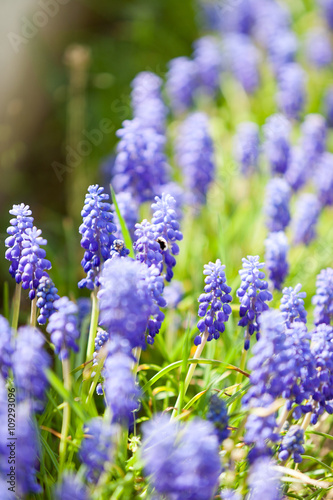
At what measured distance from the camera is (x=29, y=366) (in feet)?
9.85

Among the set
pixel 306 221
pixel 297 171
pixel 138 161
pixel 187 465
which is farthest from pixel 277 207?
pixel 187 465

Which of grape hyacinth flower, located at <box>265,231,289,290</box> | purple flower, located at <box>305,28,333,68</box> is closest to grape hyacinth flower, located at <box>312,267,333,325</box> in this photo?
grape hyacinth flower, located at <box>265,231,289,290</box>

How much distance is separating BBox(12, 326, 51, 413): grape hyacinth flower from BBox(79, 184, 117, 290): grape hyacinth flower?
0.89 meters

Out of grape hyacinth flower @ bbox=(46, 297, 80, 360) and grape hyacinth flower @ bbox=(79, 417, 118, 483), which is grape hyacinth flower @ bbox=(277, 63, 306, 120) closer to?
grape hyacinth flower @ bbox=(46, 297, 80, 360)

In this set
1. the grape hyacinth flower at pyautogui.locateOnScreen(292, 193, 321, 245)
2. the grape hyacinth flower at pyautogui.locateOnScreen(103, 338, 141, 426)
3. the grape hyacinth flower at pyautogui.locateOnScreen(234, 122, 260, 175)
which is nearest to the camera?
the grape hyacinth flower at pyautogui.locateOnScreen(103, 338, 141, 426)

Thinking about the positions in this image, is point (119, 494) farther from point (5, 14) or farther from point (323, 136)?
point (5, 14)

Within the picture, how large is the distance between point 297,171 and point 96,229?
4102 mm

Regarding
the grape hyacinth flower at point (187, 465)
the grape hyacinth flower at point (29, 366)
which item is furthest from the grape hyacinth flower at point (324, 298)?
the grape hyacinth flower at point (29, 366)

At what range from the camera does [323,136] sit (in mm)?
7484

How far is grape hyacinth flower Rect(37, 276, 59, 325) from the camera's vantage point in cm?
374

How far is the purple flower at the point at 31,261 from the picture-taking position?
3.66 meters

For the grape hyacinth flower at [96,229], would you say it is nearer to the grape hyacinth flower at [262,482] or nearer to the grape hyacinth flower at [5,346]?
the grape hyacinth flower at [5,346]

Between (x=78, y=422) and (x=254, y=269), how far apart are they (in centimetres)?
165

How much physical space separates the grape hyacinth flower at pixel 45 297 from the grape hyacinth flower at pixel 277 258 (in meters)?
2.21
